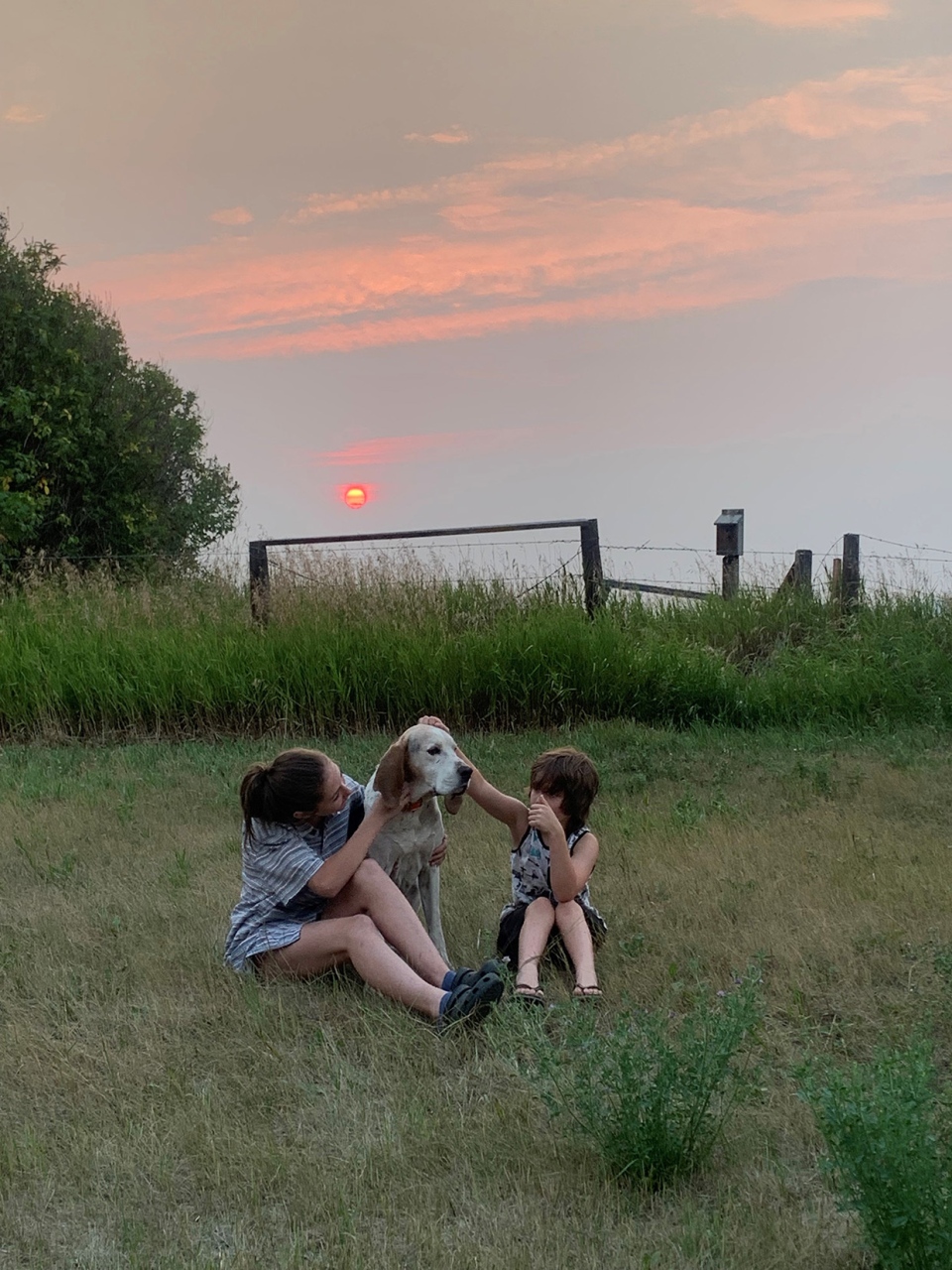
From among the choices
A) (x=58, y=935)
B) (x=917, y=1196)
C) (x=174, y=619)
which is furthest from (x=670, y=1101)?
(x=174, y=619)

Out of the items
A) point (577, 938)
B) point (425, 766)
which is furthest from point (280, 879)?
point (577, 938)

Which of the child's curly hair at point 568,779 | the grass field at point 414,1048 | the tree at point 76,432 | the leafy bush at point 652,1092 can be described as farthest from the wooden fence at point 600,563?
the tree at point 76,432

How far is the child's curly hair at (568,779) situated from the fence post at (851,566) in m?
9.77

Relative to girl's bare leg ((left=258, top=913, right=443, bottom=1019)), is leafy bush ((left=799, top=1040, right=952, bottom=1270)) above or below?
above

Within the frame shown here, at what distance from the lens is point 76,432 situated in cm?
3000

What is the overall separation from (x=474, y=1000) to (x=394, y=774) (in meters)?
0.95

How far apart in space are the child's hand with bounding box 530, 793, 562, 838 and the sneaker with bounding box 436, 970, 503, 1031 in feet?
2.45

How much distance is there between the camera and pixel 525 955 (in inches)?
205

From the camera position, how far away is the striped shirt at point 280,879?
17.1 ft

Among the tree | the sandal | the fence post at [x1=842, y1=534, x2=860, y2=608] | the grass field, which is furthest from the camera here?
the tree

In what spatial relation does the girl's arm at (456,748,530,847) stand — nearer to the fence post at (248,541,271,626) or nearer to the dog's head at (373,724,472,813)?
the dog's head at (373,724,472,813)

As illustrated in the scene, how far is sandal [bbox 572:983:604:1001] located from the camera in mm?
5016

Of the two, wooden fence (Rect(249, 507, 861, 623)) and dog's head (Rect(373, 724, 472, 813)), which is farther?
wooden fence (Rect(249, 507, 861, 623))

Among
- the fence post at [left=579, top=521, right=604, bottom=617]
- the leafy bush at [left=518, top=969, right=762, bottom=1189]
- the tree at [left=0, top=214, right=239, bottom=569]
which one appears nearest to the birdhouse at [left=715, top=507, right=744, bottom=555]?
the fence post at [left=579, top=521, right=604, bottom=617]
